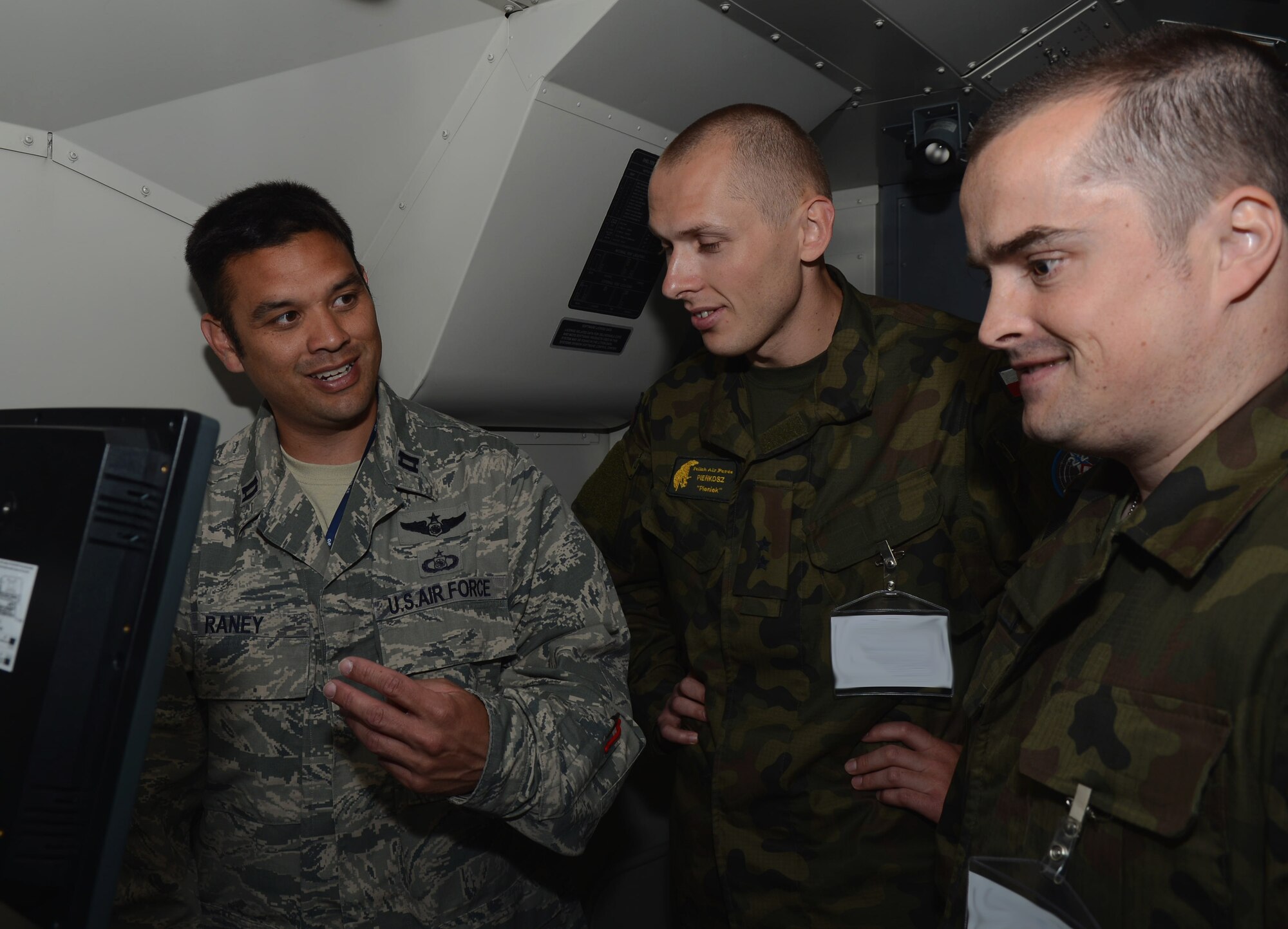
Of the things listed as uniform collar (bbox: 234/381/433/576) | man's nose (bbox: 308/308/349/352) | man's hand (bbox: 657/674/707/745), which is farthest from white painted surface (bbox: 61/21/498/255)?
man's hand (bbox: 657/674/707/745)

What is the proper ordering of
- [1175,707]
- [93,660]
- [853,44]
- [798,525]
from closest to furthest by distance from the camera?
[93,660] < [1175,707] < [798,525] < [853,44]

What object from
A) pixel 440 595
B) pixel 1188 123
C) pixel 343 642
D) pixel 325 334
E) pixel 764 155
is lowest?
pixel 343 642

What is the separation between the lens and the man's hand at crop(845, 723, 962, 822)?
1.61 m

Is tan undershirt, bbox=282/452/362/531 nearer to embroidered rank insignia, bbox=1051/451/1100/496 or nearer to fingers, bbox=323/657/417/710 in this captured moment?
fingers, bbox=323/657/417/710

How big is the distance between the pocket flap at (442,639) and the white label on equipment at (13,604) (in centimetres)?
82

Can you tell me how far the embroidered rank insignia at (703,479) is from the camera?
6.08 ft

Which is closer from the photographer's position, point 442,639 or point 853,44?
point 442,639

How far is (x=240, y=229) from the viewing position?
170 centimetres

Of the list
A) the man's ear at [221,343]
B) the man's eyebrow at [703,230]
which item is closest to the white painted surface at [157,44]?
the man's ear at [221,343]

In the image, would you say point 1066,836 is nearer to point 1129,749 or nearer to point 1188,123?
point 1129,749

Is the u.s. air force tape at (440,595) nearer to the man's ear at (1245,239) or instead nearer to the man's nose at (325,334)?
the man's nose at (325,334)

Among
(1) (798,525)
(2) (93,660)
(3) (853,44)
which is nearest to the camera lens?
(2) (93,660)

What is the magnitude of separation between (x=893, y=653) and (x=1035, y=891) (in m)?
0.66

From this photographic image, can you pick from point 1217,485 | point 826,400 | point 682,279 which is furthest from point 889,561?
point 1217,485
